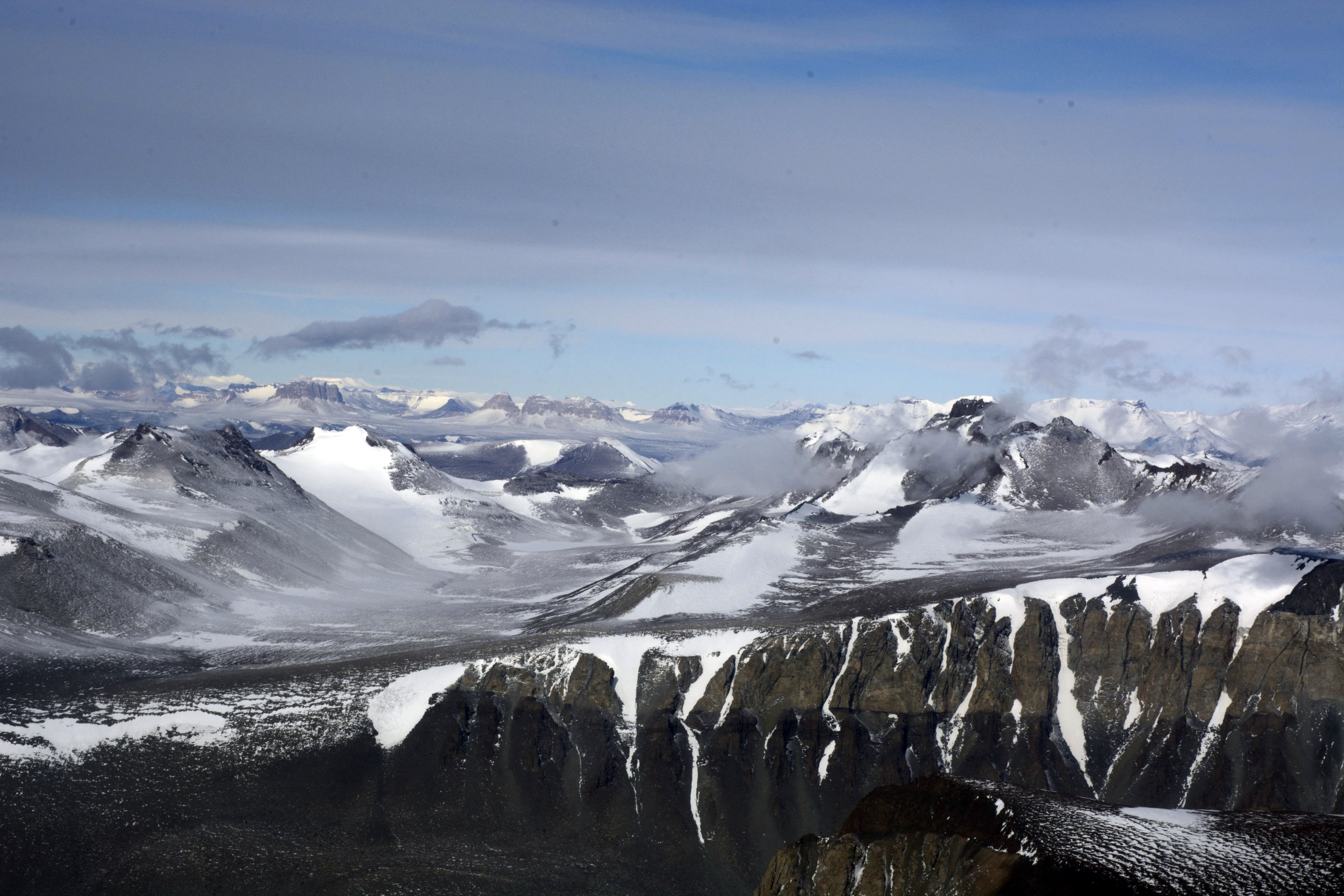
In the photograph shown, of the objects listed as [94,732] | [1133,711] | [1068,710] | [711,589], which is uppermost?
[711,589]

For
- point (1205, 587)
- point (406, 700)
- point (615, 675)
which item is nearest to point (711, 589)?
point (615, 675)

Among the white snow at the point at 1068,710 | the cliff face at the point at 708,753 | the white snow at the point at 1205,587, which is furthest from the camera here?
the white snow at the point at 1205,587

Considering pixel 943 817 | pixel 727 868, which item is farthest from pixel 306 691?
pixel 943 817

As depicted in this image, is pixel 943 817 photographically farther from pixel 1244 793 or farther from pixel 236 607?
pixel 236 607

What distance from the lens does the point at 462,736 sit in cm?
12212

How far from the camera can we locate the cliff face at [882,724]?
11662 centimetres

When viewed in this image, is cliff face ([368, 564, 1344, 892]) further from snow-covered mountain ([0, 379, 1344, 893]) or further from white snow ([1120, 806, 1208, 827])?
white snow ([1120, 806, 1208, 827])

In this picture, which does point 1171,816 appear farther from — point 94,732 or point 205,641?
point 205,641

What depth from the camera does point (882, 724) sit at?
134875 mm

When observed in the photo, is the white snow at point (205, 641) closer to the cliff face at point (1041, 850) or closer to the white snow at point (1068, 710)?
the cliff face at point (1041, 850)

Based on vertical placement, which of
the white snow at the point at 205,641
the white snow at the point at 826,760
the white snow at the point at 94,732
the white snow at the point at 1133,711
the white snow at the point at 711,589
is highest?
the white snow at the point at 711,589

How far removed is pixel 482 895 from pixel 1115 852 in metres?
66.9

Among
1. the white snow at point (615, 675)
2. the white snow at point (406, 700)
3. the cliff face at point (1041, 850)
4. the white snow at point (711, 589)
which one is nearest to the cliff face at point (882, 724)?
the white snow at point (615, 675)

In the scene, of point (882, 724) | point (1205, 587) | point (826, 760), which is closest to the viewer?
point (826, 760)
